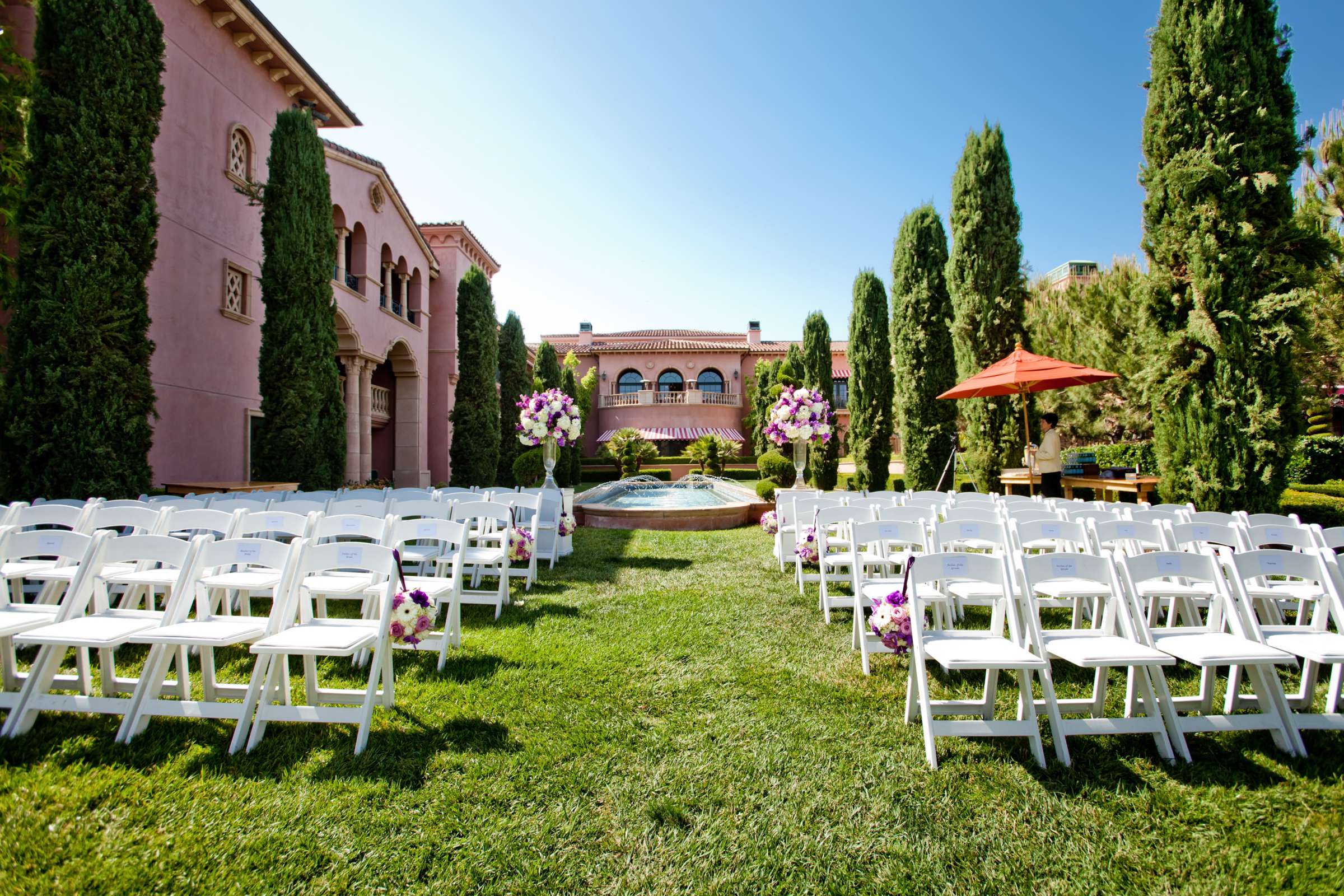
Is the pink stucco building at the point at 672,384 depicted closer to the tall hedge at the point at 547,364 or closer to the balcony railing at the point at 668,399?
the balcony railing at the point at 668,399

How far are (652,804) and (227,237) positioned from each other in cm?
1397

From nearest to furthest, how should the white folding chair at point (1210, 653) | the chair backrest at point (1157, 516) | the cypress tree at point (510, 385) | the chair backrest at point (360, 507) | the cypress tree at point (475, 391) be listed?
the white folding chair at point (1210, 653)
the chair backrest at point (1157, 516)
the chair backrest at point (360, 507)
the cypress tree at point (475, 391)
the cypress tree at point (510, 385)

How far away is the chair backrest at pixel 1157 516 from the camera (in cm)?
574

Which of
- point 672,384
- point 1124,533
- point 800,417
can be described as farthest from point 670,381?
point 1124,533

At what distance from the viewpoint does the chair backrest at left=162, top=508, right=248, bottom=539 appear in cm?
466

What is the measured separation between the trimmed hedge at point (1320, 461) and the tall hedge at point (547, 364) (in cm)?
2402

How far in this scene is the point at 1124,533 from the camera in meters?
4.89

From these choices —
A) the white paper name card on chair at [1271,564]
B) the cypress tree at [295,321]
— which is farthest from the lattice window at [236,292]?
the white paper name card on chair at [1271,564]

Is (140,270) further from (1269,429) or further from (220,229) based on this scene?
(1269,429)

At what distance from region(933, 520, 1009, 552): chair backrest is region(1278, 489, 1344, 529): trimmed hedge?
537 centimetres

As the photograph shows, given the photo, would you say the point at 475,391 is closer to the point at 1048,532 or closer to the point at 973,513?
the point at 973,513

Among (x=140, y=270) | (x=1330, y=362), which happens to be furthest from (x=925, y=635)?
(x=1330, y=362)

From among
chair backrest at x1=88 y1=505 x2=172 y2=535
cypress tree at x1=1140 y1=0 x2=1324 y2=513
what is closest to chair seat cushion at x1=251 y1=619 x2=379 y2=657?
chair backrest at x1=88 y1=505 x2=172 y2=535

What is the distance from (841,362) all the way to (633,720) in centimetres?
3972
